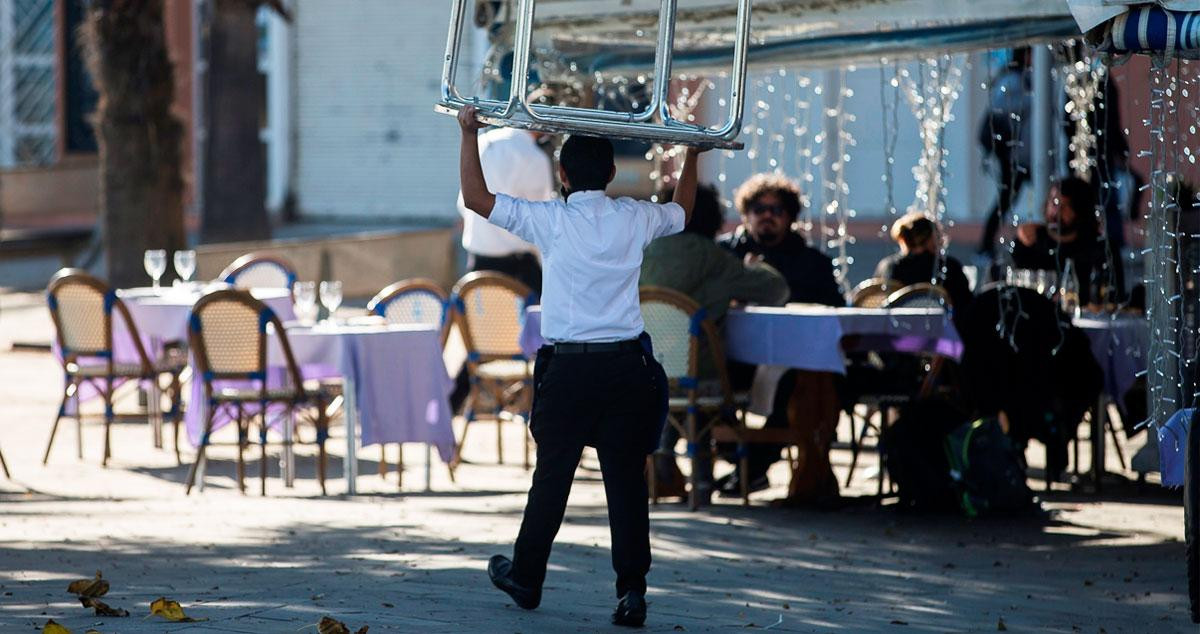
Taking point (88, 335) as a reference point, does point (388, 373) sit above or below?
below

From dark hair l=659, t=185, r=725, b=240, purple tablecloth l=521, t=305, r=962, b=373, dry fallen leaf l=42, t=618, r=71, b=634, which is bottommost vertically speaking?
dry fallen leaf l=42, t=618, r=71, b=634

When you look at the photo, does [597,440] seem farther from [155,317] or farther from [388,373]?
[155,317]

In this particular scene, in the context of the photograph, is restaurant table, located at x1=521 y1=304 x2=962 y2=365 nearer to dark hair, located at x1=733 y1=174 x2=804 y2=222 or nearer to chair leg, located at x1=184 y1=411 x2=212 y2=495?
dark hair, located at x1=733 y1=174 x2=804 y2=222

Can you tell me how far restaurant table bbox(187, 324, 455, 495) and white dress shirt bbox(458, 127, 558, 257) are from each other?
69.3 inches

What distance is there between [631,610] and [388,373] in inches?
144

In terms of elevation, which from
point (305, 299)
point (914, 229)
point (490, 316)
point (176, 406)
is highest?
point (914, 229)

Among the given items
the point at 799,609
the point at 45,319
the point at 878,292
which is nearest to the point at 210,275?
the point at 45,319

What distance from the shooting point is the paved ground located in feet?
18.7

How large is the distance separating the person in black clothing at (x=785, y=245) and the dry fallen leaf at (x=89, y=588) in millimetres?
4089

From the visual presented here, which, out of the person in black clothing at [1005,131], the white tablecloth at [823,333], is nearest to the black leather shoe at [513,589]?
the white tablecloth at [823,333]

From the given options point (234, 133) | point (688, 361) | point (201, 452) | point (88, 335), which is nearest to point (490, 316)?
point (201, 452)

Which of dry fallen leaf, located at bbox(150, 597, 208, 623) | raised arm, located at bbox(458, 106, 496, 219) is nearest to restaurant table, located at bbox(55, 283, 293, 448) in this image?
dry fallen leaf, located at bbox(150, 597, 208, 623)

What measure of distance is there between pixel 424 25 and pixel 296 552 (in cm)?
1884

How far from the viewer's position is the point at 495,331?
9.81 metres
